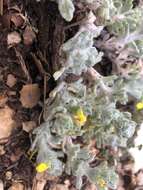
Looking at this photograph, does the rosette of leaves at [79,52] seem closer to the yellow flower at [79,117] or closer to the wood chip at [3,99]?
the yellow flower at [79,117]

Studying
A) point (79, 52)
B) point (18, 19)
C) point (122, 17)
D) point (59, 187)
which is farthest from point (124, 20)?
point (59, 187)

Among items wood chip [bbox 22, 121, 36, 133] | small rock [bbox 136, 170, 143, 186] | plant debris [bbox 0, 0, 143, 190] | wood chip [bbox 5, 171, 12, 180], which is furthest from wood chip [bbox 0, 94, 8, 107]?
small rock [bbox 136, 170, 143, 186]

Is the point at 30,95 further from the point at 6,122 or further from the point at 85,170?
the point at 85,170

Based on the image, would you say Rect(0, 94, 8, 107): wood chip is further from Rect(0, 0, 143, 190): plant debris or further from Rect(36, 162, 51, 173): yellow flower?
Rect(36, 162, 51, 173): yellow flower

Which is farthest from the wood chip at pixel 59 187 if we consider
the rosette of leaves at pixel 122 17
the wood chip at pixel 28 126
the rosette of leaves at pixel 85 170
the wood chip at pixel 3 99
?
the rosette of leaves at pixel 122 17

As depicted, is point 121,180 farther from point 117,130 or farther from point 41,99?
point 41,99
